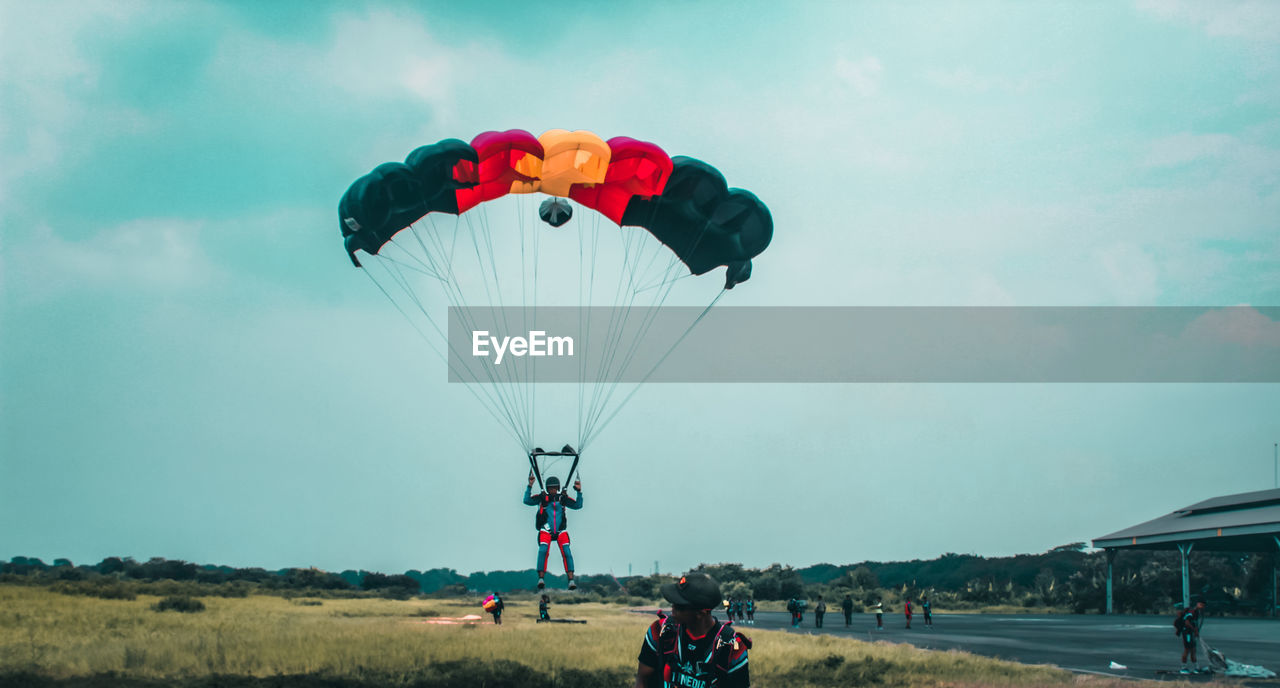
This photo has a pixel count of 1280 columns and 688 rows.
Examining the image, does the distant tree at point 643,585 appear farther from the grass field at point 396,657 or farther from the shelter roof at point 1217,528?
the grass field at point 396,657

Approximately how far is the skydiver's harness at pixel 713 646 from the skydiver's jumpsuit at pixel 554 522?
9864mm

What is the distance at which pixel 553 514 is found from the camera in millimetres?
14977

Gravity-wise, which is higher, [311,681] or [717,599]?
[717,599]

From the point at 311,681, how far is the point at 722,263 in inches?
415

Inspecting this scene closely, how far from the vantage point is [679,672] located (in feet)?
16.9

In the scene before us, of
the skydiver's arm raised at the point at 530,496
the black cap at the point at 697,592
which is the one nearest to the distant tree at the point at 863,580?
the skydiver's arm raised at the point at 530,496

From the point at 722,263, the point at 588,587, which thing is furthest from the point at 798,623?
the point at 588,587

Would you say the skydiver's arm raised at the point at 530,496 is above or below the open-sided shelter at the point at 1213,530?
above

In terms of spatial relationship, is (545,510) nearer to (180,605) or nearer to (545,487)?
(545,487)

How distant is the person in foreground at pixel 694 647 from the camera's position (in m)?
5.02

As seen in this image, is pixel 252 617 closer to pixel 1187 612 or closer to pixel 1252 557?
pixel 1187 612

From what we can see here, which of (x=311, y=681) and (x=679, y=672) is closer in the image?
(x=679, y=672)

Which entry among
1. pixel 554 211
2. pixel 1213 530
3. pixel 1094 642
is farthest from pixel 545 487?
pixel 1213 530

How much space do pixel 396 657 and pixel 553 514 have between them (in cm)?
616
